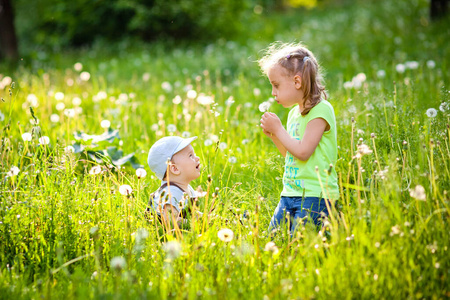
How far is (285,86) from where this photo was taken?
2.77 meters

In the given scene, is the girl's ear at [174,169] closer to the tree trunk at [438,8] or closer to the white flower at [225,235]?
the white flower at [225,235]

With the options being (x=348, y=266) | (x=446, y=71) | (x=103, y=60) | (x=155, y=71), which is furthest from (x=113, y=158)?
(x=103, y=60)

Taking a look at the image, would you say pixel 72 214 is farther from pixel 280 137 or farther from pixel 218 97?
pixel 218 97

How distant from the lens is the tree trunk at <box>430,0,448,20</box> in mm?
10442

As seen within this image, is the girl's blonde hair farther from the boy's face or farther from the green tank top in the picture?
the boy's face

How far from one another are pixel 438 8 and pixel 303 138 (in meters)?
9.56

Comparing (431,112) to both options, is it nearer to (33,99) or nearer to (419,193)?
(419,193)

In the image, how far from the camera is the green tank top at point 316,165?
107 inches

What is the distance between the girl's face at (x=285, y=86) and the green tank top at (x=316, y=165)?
137 mm

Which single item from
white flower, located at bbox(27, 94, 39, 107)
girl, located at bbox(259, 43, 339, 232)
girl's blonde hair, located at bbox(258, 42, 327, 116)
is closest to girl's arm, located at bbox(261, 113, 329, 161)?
girl, located at bbox(259, 43, 339, 232)

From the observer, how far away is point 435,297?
1.85 m

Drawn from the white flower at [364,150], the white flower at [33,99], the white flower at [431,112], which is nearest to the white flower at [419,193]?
the white flower at [364,150]

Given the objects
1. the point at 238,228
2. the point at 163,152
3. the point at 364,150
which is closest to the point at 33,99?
the point at 163,152

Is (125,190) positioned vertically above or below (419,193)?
above
